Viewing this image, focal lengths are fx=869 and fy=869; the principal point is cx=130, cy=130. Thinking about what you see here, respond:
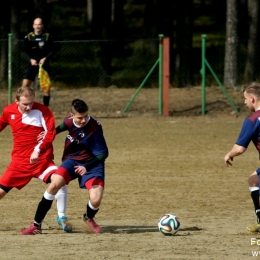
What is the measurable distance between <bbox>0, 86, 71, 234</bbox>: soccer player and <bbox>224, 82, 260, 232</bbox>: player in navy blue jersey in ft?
5.93

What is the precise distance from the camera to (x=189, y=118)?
20.3 metres

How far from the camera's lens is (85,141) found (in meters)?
8.83

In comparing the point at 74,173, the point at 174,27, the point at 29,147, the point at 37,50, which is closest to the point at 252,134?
the point at 74,173

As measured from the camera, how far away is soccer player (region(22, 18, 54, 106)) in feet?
59.9

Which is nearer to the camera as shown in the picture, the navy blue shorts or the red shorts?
the navy blue shorts

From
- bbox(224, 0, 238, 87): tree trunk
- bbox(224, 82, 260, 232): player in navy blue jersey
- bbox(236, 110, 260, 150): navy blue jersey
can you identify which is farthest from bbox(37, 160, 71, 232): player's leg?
bbox(224, 0, 238, 87): tree trunk

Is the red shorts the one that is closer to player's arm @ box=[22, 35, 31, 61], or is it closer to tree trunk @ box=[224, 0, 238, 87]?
player's arm @ box=[22, 35, 31, 61]

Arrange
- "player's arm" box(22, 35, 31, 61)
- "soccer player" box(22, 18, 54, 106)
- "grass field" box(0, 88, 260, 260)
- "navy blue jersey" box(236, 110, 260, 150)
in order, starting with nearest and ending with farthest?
"grass field" box(0, 88, 260, 260) < "navy blue jersey" box(236, 110, 260, 150) < "soccer player" box(22, 18, 54, 106) < "player's arm" box(22, 35, 31, 61)

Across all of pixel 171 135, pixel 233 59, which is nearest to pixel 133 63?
pixel 233 59

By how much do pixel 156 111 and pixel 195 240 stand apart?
41.6 feet

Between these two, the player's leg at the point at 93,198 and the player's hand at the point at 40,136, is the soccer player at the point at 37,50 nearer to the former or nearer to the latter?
the player's hand at the point at 40,136

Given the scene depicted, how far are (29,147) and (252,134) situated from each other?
7.65 feet

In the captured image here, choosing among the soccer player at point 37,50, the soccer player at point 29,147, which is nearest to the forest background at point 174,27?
the soccer player at point 37,50

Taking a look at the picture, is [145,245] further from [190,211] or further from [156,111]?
[156,111]
